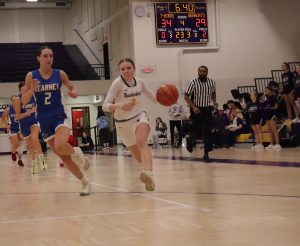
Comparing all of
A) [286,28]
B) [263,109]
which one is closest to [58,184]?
[263,109]

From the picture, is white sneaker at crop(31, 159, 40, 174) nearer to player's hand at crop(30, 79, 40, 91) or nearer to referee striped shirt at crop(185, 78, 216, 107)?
referee striped shirt at crop(185, 78, 216, 107)

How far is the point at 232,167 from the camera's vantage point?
369 inches

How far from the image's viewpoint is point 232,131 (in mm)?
17031

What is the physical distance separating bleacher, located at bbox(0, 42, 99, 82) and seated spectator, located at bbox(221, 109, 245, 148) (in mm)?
10955

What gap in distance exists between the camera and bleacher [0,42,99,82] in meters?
27.3

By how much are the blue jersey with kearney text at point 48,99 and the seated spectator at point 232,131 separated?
10583 mm

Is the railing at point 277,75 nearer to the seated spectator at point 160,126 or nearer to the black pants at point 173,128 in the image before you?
the black pants at point 173,128

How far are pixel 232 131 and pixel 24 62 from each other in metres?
14.6

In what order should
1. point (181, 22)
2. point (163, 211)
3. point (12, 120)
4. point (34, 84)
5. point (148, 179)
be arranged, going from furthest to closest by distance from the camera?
point (181, 22), point (12, 120), point (34, 84), point (148, 179), point (163, 211)

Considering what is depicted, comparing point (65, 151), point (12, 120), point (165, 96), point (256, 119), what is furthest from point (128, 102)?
point (256, 119)

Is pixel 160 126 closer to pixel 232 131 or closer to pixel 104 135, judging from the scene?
pixel 104 135

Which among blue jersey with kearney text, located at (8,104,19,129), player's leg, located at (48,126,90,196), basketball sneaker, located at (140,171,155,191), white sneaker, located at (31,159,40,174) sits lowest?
white sneaker, located at (31,159,40,174)

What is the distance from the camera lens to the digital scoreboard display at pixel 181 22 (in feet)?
71.8

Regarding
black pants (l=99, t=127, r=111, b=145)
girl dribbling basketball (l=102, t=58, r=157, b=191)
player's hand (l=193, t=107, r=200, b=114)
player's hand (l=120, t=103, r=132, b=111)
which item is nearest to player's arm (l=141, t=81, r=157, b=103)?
girl dribbling basketball (l=102, t=58, r=157, b=191)
